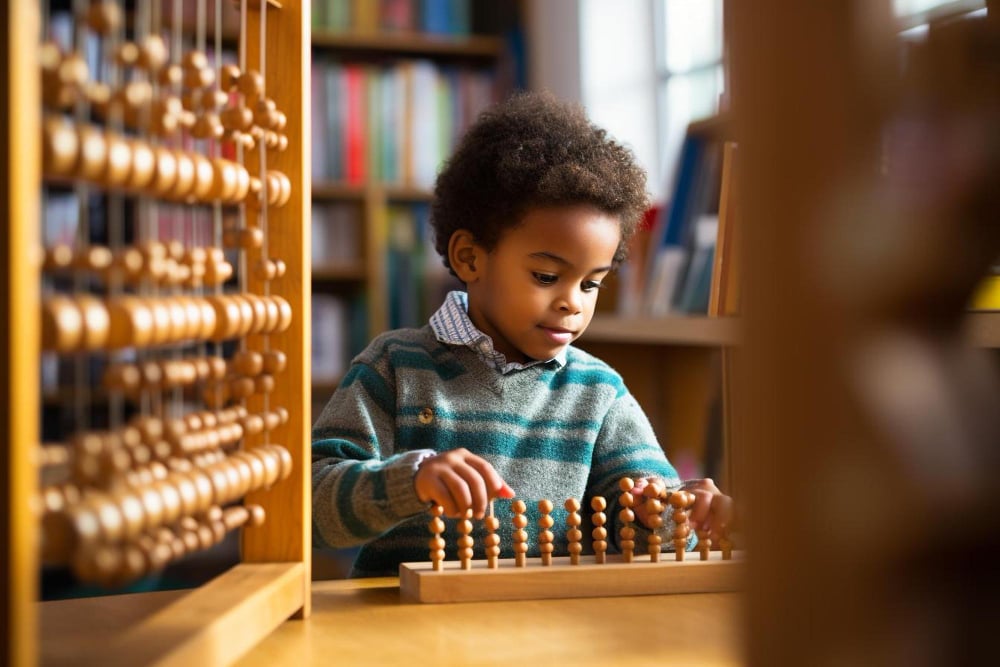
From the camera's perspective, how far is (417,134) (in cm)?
386

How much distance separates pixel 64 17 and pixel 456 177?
8.10 feet

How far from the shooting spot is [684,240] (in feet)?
9.39

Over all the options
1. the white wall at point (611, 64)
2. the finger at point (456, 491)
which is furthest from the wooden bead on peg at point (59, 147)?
the white wall at point (611, 64)

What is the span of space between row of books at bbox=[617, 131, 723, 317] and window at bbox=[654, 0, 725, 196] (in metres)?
0.09

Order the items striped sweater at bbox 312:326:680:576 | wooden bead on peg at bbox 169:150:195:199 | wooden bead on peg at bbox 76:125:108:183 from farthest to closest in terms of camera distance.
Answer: striped sweater at bbox 312:326:680:576, wooden bead on peg at bbox 169:150:195:199, wooden bead on peg at bbox 76:125:108:183

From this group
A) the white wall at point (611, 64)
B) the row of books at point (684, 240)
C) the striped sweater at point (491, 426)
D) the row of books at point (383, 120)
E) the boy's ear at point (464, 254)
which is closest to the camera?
the striped sweater at point (491, 426)

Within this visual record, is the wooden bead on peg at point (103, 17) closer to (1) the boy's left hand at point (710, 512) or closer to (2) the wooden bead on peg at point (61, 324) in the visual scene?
(2) the wooden bead on peg at point (61, 324)

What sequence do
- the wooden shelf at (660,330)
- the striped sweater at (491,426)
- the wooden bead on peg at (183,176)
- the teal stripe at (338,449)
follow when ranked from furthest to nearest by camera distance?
the wooden shelf at (660,330) → the striped sweater at (491,426) → the teal stripe at (338,449) → the wooden bead on peg at (183,176)

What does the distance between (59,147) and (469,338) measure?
34.5 inches

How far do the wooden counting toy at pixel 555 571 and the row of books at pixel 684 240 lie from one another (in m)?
1.59

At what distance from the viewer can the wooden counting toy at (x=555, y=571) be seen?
1024 mm

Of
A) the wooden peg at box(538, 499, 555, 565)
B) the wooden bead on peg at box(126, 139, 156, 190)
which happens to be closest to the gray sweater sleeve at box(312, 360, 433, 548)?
the wooden peg at box(538, 499, 555, 565)

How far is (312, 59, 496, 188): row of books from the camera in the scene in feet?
12.4

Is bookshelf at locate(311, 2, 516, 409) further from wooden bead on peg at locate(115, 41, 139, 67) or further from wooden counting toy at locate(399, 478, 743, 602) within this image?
wooden bead on peg at locate(115, 41, 139, 67)
